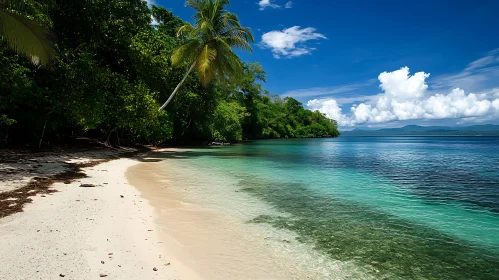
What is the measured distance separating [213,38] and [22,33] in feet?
49.7

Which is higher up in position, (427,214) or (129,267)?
(129,267)

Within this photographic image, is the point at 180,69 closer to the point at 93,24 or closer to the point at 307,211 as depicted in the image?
the point at 93,24

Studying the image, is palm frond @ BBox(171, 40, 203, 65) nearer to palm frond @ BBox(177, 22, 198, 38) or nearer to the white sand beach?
palm frond @ BBox(177, 22, 198, 38)

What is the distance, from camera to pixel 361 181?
43.0 feet

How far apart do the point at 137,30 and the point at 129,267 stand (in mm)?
20628

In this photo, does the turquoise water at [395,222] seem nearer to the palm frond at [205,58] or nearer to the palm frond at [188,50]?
the palm frond at [205,58]

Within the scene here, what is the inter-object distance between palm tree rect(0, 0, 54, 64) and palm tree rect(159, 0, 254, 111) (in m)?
13.1

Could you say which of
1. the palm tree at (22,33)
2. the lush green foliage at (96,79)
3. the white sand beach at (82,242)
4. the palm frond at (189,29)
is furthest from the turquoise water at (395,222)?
the palm frond at (189,29)

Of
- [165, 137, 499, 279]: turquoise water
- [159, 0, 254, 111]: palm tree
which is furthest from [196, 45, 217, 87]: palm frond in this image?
[165, 137, 499, 279]: turquoise water

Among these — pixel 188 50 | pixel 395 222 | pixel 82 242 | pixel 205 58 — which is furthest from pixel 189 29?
pixel 82 242

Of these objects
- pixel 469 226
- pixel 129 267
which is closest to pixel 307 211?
pixel 469 226

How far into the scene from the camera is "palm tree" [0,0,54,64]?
821 cm

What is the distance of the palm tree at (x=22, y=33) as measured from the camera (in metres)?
8.21

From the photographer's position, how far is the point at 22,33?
8430 mm
